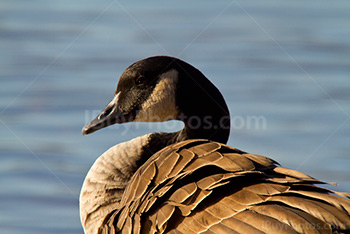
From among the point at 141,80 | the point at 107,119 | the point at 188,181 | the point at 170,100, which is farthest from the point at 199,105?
the point at 188,181

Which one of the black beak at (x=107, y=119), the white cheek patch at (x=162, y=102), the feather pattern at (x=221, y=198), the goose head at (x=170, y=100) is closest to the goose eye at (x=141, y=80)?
the goose head at (x=170, y=100)

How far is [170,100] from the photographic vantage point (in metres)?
5.18

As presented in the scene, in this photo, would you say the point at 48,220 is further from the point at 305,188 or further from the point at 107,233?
the point at 305,188

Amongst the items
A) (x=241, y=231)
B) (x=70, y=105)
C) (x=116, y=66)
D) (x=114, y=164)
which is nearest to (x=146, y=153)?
(x=114, y=164)

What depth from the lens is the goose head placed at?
199 inches

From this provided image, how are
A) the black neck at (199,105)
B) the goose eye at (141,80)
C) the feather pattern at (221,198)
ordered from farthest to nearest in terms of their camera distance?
1. the goose eye at (141,80)
2. the black neck at (199,105)
3. the feather pattern at (221,198)

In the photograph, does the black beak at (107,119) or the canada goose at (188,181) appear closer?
the canada goose at (188,181)

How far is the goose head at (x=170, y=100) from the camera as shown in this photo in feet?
16.6

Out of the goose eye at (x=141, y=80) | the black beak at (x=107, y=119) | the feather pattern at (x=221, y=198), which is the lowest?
the feather pattern at (x=221, y=198)

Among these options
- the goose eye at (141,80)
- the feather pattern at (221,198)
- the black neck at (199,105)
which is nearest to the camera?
the feather pattern at (221,198)

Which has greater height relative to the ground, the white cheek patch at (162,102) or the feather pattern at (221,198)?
the white cheek patch at (162,102)

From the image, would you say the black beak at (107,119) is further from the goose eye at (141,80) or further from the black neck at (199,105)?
the black neck at (199,105)

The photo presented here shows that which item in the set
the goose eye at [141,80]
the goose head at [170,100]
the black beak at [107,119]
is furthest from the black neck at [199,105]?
the black beak at [107,119]

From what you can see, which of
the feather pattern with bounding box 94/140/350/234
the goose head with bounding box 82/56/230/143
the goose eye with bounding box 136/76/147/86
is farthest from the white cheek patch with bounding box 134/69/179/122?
the feather pattern with bounding box 94/140/350/234
